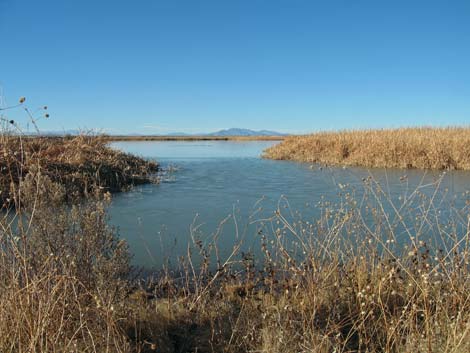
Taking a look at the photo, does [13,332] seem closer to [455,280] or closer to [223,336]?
[223,336]

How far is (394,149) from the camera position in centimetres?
1377

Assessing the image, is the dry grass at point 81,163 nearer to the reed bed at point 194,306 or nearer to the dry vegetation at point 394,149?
the reed bed at point 194,306

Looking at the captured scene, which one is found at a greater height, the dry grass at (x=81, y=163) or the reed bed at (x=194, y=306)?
the dry grass at (x=81, y=163)

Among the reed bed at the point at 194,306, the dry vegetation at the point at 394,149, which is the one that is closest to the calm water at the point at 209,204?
the reed bed at the point at 194,306

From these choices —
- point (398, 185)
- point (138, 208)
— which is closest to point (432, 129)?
point (398, 185)

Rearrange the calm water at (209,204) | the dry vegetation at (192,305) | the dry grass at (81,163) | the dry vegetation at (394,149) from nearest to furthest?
1. the dry vegetation at (192,305)
2. the calm water at (209,204)
3. the dry grass at (81,163)
4. the dry vegetation at (394,149)

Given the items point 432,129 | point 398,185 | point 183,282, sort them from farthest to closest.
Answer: point 432,129 → point 398,185 → point 183,282

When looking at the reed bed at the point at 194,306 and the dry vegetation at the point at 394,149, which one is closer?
the reed bed at the point at 194,306

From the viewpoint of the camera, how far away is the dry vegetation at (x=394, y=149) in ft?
42.0

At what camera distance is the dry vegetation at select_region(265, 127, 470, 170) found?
1281 centimetres

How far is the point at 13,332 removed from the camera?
198 centimetres

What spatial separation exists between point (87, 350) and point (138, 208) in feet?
15.6

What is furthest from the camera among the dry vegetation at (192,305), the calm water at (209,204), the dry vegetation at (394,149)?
the dry vegetation at (394,149)

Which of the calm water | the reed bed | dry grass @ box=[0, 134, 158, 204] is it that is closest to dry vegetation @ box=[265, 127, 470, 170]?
the calm water
